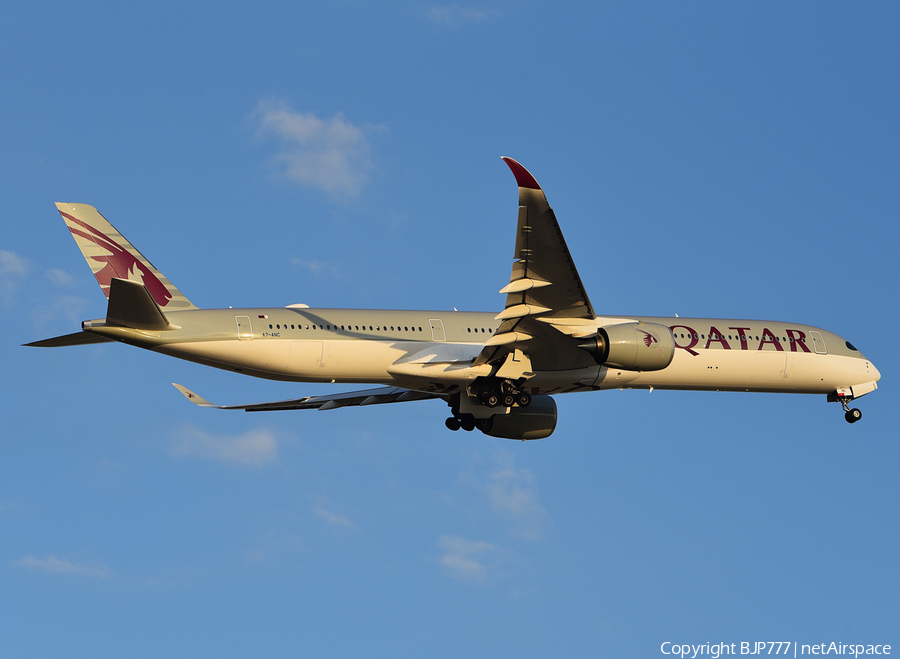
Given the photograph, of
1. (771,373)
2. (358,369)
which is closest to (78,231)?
(358,369)

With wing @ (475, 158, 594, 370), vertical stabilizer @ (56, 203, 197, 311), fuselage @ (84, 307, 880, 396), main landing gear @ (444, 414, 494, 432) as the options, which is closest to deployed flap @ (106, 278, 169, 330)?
fuselage @ (84, 307, 880, 396)

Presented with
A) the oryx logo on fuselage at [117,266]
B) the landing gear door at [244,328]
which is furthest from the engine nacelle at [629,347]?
the oryx logo on fuselage at [117,266]

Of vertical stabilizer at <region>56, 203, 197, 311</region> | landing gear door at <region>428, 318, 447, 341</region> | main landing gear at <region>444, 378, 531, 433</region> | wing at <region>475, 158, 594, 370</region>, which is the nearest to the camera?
wing at <region>475, 158, 594, 370</region>

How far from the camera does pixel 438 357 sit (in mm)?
24250

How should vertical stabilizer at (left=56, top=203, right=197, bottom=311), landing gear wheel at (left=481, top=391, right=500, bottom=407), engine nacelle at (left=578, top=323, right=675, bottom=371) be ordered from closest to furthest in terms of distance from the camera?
engine nacelle at (left=578, top=323, right=675, bottom=371), vertical stabilizer at (left=56, top=203, right=197, bottom=311), landing gear wheel at (left=481, top=391, right=500, bottom=407)

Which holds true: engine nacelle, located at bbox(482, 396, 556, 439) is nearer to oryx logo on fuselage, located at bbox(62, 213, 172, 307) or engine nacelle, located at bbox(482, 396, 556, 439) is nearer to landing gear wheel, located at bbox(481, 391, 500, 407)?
landing gear wheel, located at bbox(481, 391, 500, 407)

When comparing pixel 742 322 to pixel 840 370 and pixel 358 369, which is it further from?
pixel 358 369

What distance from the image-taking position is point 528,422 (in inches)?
1109

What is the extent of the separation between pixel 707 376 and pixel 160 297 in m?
15.4

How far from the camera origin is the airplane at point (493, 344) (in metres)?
20.6

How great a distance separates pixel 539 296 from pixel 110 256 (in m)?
11.5

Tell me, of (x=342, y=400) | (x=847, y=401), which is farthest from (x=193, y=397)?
(x=847, y=401)

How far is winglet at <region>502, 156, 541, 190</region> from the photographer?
53.6 ft

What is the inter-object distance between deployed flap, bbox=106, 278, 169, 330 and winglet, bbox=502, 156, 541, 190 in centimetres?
846
